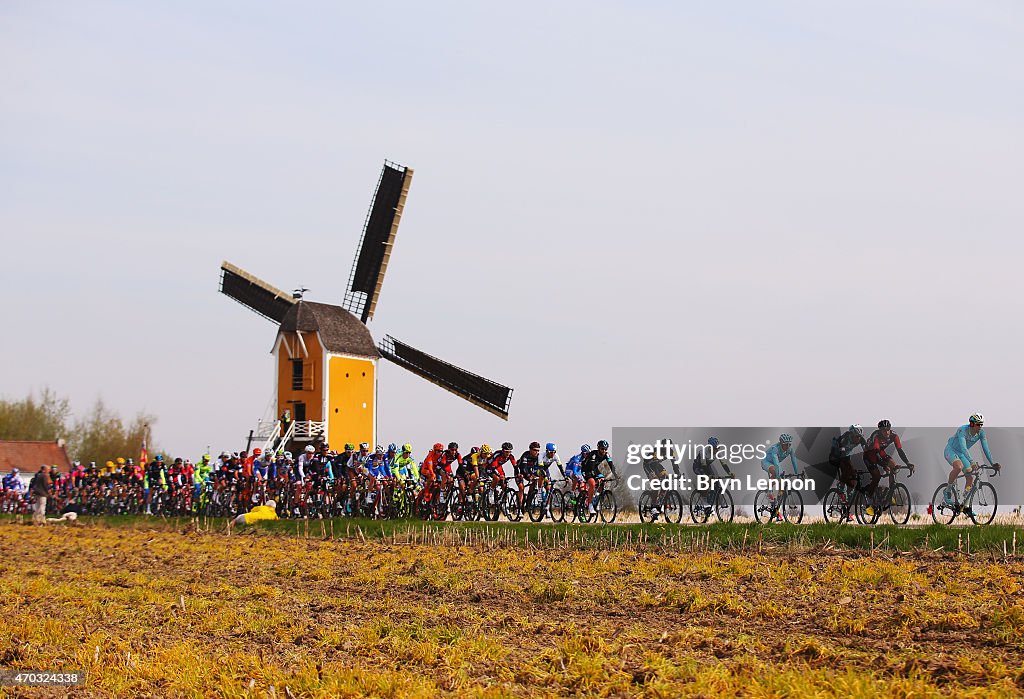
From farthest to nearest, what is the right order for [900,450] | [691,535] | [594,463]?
1. [594,463]
2. [900,450]
3. [691,535]

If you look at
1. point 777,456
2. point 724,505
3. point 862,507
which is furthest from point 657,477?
point 862,507

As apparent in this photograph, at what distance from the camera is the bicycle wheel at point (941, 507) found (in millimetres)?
19336

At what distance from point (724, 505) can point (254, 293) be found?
33988mm

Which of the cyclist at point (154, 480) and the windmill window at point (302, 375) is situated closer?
the cyclist at point (154, 480)

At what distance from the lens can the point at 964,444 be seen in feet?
62.7

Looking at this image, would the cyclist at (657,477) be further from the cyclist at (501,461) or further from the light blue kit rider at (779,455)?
the cyclist at (501,461)

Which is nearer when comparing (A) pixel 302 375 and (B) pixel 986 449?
(B) pixel 986 449

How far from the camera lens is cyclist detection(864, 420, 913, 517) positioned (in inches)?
795

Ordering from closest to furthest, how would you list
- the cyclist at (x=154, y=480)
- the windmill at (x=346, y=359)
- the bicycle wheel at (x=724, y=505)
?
the bicycle wheel at (x=724, y=505), the cyclist at (x=154, y=480), the windmill at (x=346, y=359)

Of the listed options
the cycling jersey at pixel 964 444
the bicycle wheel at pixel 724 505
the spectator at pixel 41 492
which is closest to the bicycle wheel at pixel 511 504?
the bicycle wheel at pixel 724 505

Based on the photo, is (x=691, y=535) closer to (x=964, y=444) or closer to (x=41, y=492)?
(x=964, y=444)

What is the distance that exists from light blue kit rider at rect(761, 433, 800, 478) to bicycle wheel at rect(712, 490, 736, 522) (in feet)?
2.82

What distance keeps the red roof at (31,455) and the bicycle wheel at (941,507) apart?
57.8 m

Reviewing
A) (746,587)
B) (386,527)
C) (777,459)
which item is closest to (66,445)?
(386,527)
